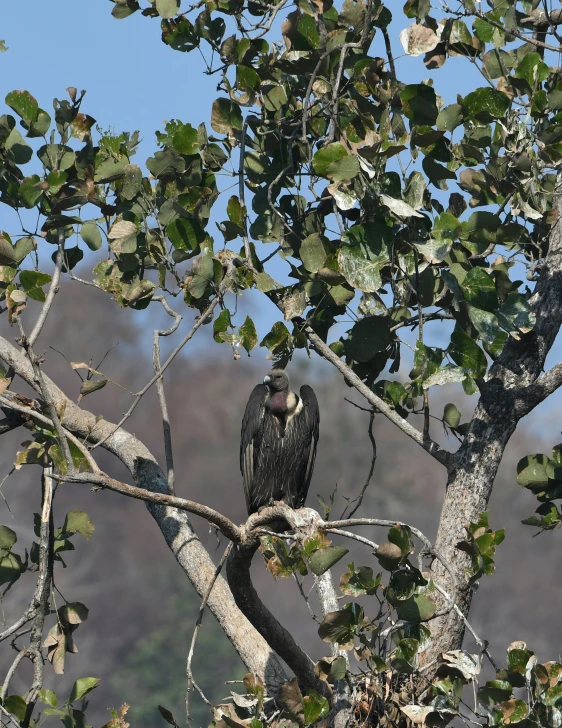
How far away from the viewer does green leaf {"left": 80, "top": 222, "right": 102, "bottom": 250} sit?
166 inches

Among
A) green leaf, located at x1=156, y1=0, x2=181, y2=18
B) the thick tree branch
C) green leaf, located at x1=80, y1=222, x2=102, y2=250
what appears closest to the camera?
green leaf, located at x1=156, y1=0, x2=181, y2=18

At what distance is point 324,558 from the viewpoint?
2896mm

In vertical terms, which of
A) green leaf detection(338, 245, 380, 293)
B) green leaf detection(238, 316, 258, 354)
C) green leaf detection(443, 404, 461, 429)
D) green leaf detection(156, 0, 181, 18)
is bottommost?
green leaf detection(338, 245, 380, 293)

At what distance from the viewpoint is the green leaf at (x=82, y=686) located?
3072mm

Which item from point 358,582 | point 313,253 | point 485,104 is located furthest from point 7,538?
point 485,104

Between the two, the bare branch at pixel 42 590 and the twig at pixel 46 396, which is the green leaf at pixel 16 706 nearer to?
the bare branch at pixel 42 590

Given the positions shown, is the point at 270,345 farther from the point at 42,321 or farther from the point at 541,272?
the point at 541,272

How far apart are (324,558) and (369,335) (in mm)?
1074

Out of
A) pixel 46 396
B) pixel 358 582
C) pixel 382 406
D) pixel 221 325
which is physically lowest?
pixel 358 582

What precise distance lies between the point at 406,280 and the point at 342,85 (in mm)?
922

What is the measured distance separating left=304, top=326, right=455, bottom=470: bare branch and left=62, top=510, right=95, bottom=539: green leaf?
1.19 metres

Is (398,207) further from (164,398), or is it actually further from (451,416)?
(164,398)

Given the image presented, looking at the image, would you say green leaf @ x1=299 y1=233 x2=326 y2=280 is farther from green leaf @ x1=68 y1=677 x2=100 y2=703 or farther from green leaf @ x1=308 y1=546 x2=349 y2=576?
green leaf @ x1=68 y1=677 x2=100 y2=703

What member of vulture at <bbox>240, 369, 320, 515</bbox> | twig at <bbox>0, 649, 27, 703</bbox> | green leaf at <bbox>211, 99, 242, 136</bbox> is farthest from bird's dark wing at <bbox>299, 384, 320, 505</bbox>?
twig at <bbox>0, 649, 27, 703</bbox>
